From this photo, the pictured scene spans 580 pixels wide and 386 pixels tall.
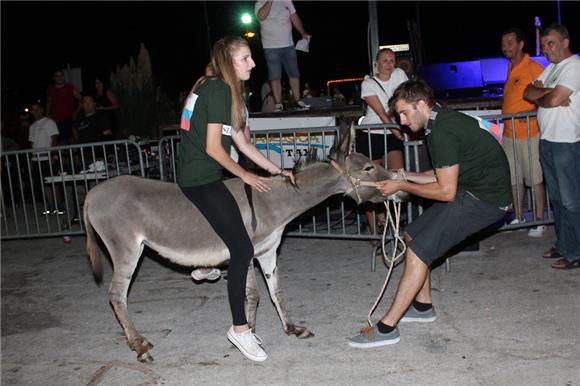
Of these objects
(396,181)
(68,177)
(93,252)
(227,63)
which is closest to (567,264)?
(396,181)

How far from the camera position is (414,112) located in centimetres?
452

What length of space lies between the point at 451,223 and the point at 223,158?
→ 5.96 ft

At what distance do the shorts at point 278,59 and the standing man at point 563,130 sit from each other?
4408mm

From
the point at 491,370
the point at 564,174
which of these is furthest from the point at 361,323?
the point at 564,174

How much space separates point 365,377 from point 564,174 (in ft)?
11.1

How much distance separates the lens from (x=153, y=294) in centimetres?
659

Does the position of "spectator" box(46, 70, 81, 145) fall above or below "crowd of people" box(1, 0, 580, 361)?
above

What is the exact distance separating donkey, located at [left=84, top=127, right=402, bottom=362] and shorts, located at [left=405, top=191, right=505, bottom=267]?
54 cm

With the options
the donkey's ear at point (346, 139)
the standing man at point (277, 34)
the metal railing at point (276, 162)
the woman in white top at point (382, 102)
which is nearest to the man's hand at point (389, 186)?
the donkey's ear at point (346, 139)

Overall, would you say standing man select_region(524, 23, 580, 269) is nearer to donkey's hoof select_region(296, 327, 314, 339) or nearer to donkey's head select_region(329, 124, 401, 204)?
donkey's head select_region(329, 124, 401, 204)

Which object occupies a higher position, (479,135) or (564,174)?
(479,135)

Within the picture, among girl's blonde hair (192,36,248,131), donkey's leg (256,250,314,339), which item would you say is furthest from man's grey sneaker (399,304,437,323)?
girl's blonde hair (192,36,248,131)

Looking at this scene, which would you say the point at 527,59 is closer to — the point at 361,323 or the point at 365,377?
the point at 361,323

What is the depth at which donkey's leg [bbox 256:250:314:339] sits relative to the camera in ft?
16.6
